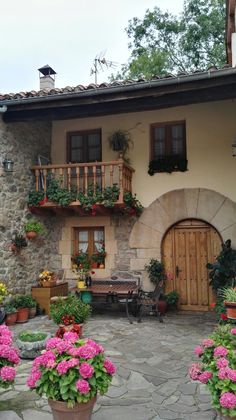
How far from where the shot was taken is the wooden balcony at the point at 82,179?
7.78 m

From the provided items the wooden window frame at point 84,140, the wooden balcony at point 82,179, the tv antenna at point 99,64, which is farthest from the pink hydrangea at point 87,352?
the tv antenna at point 99,64

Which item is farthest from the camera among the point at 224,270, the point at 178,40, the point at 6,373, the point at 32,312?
the point at 178,40

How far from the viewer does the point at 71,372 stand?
2.58 metres

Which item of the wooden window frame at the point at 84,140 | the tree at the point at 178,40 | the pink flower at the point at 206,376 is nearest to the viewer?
the pink flower at the point at 206,376

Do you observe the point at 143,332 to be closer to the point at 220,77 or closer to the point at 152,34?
the point at 220,77

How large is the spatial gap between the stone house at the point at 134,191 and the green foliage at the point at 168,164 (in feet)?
0.07

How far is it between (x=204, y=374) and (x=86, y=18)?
1221 cm

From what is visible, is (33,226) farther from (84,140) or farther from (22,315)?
(84,140)

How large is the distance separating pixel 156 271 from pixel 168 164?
241 cm

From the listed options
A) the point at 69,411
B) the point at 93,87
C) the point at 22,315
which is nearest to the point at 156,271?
the point at 22,315

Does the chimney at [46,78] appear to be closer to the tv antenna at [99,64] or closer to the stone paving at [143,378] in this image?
the tv antenna at [99,64]

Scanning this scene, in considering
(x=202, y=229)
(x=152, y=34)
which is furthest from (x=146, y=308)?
(x=152, y=34)

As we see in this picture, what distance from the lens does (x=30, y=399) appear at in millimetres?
3547

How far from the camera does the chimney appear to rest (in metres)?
10.4
